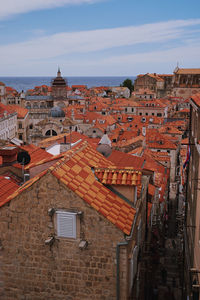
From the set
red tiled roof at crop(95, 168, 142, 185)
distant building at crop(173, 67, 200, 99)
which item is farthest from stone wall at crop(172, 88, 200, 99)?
red tiled roof at crop(95, 168, 142, 185)

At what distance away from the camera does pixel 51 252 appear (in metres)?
9.57

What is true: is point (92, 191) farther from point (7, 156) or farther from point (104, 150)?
point (7, 156)

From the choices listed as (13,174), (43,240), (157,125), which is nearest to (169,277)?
(13,174)

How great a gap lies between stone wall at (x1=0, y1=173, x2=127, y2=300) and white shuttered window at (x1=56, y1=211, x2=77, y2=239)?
16 centimetres

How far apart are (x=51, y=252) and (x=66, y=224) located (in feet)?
3.39

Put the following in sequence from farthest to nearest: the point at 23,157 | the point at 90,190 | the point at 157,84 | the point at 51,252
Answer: the point at 157,84, the point at 23,157, the point at 90,190, the point at 51,252

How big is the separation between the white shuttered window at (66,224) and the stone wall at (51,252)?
0.16m

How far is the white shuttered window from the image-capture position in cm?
918

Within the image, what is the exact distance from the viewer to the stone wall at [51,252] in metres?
9.16

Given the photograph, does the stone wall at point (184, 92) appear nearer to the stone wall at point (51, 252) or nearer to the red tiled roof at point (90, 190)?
the red tiled roof at point (90, 190)

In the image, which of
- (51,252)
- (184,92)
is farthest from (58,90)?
(51,252)

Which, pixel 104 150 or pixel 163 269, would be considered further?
pixel 163 269

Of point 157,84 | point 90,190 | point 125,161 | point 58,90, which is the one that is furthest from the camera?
point 157,84

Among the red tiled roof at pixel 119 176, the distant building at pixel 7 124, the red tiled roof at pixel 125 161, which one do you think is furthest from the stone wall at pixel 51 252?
the distant building at pixel 7 124
